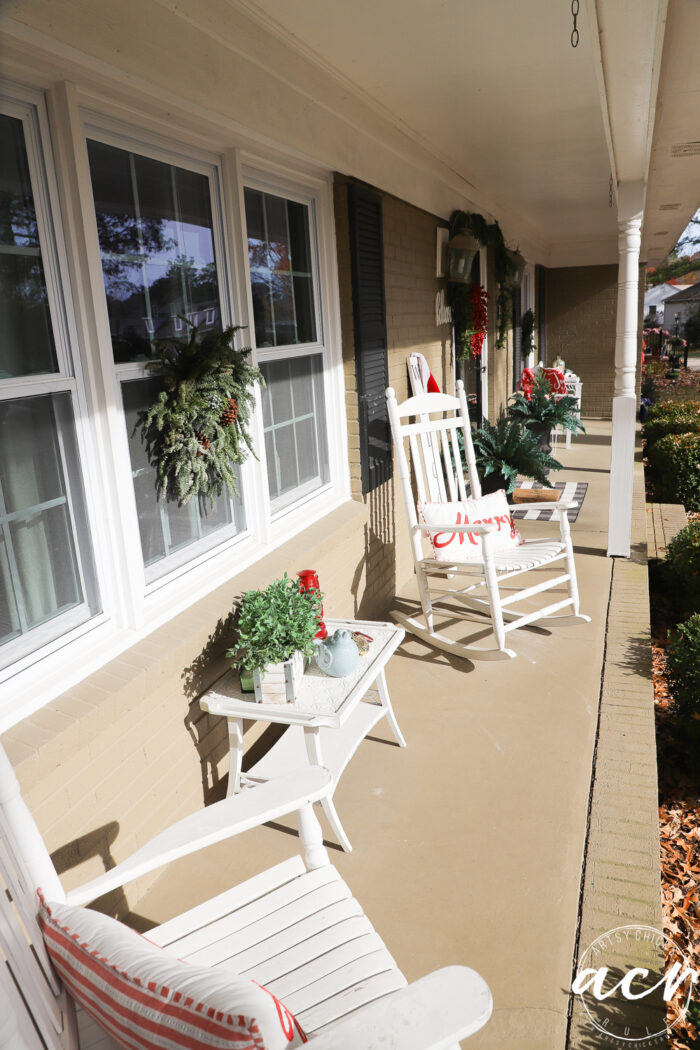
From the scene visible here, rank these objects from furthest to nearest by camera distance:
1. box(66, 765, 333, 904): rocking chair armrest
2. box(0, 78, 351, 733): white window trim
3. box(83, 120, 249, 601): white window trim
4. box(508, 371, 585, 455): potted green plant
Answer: box(508, 371, 585, 455): potted green plant, box(83, 120, 249, 601): white window trim, box(0, 78, 351, 733): white window trim, box(66, 765, 333, 904): rocking chair armrest

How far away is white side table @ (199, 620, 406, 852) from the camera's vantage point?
2150 mm

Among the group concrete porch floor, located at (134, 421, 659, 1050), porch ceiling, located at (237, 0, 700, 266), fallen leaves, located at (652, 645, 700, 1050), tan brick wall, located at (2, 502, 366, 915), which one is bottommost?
fallen leaves, located at (652, 645, 700, 1050)

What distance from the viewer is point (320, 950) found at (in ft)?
4.61

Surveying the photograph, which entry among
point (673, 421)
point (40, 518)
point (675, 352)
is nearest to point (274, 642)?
point (40, 518)

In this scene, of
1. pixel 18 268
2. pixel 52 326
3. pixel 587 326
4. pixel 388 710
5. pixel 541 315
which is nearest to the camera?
pixel 18 268

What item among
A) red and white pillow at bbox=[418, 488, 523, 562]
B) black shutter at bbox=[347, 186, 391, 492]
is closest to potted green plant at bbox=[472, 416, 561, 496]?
red and white pillow at bbox=[418, 488, 523, 562]

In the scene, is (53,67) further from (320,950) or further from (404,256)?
(404,256)

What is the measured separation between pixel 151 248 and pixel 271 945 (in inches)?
70.6

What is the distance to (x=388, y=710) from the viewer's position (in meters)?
2.67

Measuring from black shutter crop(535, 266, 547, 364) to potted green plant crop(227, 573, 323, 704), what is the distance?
30.3 feet

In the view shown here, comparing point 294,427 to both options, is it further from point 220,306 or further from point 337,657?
point 337,657

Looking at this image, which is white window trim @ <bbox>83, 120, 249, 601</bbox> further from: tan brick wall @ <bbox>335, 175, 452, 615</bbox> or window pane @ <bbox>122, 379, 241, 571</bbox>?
tan brick wall @ <bbox>335, 175, 452, 615</bbox>

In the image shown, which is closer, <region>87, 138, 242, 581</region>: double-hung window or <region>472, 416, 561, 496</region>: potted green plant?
<region>87, 138, 242, 581</region>: double-hung window

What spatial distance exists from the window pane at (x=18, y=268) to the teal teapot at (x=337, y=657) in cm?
117
